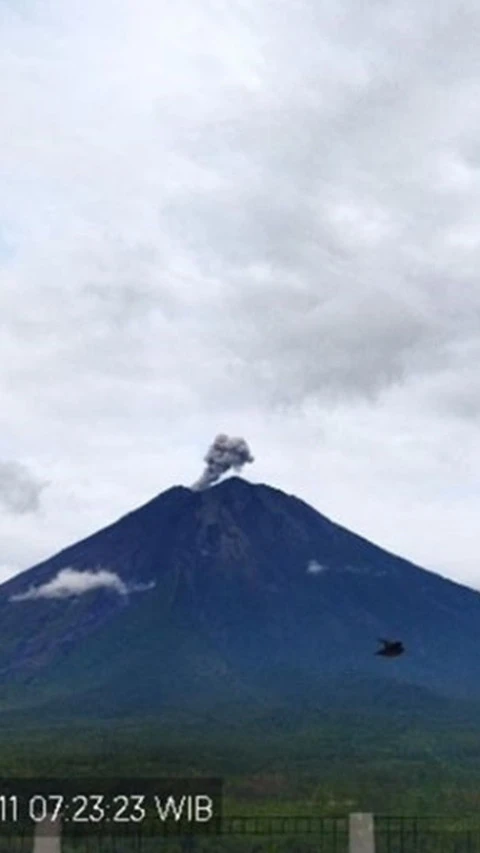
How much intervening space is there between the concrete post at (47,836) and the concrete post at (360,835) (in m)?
2.23

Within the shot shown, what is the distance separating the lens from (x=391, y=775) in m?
137

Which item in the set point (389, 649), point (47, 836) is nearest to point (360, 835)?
point (47, 836)

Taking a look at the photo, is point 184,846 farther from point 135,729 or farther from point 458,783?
point 135,729

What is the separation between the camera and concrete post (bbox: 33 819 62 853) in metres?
11.3

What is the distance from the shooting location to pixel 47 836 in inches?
446

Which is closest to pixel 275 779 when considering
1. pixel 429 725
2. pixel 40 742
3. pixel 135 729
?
pixel 40 742

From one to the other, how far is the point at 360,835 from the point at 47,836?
238 cm

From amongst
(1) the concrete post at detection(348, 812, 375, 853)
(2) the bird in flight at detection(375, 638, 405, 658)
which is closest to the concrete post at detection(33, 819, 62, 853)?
(1) the concrete post at detection(348, 812, 375, 853)

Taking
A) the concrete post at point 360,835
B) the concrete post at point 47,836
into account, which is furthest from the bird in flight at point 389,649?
the concrete post at point 47,836

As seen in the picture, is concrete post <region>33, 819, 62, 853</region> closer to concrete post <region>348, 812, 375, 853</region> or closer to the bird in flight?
concrete post <region>348, 812, 375, 853</region>

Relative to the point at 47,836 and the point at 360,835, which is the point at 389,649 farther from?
the point at 47,836

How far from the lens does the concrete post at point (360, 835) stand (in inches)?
441

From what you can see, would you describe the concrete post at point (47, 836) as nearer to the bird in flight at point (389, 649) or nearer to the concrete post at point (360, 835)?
the concrete post at point (360, 835)

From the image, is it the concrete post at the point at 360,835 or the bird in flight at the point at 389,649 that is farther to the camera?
the bird in flight at the point at 389,649
